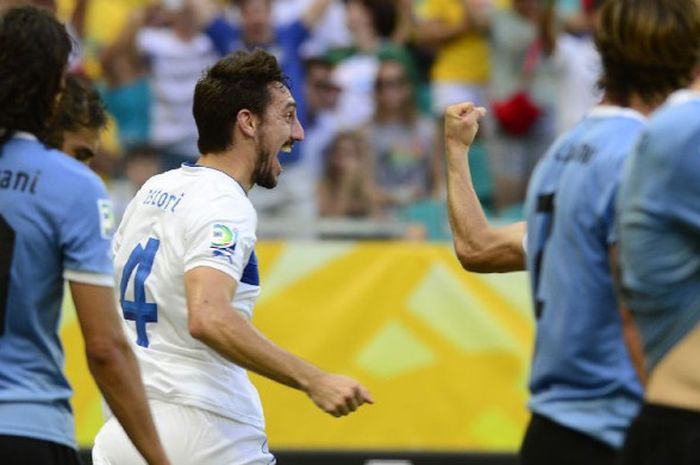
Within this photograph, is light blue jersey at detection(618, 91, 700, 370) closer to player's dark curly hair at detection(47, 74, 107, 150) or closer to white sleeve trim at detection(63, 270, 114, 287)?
white sleeve trim at detection(63, 270, 114, 287)

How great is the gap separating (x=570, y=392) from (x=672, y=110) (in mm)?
853

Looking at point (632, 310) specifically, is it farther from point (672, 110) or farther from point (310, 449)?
point (310, 449)

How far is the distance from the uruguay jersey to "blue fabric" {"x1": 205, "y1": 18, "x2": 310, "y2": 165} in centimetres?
545

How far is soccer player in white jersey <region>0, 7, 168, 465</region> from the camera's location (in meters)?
4.25

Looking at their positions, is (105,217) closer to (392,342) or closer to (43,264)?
(43,264)

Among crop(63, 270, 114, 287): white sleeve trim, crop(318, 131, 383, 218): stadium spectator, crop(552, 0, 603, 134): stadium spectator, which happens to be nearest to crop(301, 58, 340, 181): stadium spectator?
crop(318, 131, 383, 218): stadium spectator

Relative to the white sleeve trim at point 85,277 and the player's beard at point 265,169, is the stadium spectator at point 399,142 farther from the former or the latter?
the white sleeve trim at point 85,277

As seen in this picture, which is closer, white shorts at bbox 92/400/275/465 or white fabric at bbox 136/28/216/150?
white shorts at bbox 92/400/275/465

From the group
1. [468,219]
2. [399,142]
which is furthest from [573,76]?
[468,219]

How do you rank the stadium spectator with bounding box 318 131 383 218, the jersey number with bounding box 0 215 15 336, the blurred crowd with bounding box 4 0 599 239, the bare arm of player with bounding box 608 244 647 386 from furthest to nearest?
the blurred crowd with bounding box 4 0 599 239
the stadium spectator with bounding box 318 131 383 218
the jersey number with bounding box 0 215 15 336
the bare arm of player with bounding box 608 244 647 386

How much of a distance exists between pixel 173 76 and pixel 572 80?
2.85 metres

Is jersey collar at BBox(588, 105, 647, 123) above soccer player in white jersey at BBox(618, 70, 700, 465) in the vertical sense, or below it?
above

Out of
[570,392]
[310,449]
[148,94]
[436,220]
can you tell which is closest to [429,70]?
[436,220]

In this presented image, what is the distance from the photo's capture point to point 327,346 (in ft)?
Answer: 31.3
